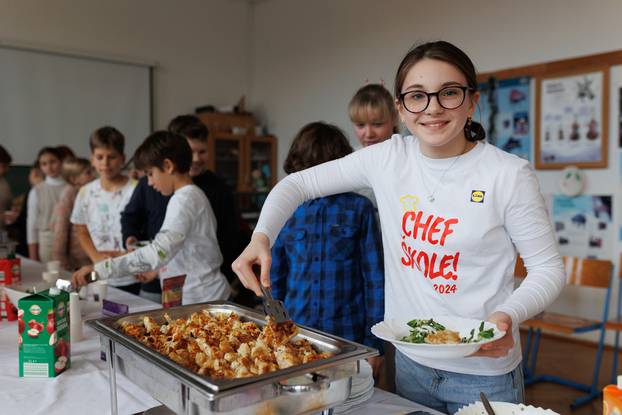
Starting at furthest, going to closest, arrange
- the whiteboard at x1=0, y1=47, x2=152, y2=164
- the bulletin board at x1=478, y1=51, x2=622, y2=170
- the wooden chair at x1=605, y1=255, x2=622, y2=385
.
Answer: the whiteboard at x1=0, y1=47, x2=152, y2=164 → the bulletin board at x1=478, y1=51, x2=622, y2=170 → the wooden chair at x1=605, y1=255, x2=622, y2=385

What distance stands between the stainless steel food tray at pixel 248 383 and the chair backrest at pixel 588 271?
2.56 m

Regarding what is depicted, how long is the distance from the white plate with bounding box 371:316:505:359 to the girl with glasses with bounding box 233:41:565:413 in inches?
2.4

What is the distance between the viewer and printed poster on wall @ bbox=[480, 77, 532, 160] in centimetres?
406

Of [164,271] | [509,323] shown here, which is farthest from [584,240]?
[509,323]

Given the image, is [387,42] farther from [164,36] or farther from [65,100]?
[65,100]

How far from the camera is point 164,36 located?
19.4 feet

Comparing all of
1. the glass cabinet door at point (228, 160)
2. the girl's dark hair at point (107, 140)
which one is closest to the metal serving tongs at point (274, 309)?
the girl's dark hair at point (107, 140)

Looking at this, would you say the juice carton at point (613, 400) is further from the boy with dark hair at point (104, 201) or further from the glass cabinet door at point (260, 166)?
the glass cabinet door at point (260, 166)


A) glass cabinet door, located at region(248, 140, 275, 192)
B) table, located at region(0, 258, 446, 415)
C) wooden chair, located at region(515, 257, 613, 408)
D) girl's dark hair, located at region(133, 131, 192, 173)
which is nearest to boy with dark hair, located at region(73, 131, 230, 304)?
girl's dark hair, located at region(133, 131, 192, 173)

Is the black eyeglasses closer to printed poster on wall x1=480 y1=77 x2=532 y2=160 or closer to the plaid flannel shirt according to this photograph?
the plaid flannel shirt

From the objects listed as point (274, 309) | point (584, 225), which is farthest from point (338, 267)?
point (584, 225)

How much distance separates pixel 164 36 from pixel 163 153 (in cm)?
435

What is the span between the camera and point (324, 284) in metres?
1.69

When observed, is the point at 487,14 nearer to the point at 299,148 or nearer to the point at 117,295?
the point at 299,148
